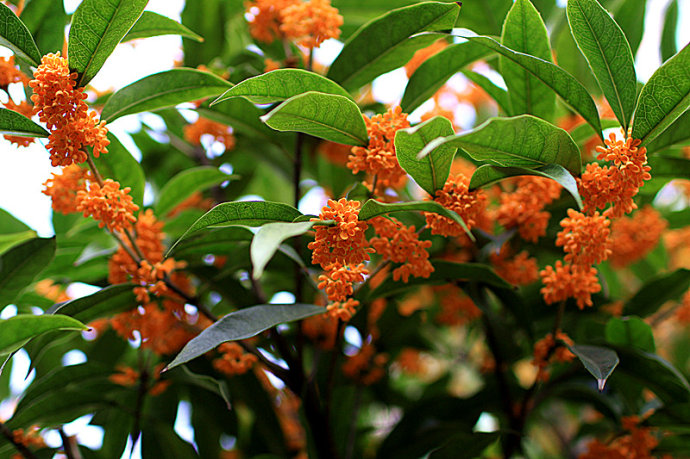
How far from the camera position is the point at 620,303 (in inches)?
66.5

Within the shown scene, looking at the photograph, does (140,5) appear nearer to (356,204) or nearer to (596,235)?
(356,204)

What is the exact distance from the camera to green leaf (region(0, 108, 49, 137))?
958 mm

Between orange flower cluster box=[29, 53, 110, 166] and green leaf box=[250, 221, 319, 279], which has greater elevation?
orange flower cluster box=[29, 53, 110, 166]

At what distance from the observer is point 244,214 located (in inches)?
36.2

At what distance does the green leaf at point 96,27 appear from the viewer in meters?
0.94

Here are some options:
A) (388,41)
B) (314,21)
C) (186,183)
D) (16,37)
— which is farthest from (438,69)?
(16,37)

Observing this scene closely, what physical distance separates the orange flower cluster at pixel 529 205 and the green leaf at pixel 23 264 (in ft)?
3.19

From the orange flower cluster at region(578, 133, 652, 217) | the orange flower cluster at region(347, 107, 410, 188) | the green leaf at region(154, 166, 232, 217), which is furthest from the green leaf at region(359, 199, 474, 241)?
the green leaf at region(154, 166, 232, 217)

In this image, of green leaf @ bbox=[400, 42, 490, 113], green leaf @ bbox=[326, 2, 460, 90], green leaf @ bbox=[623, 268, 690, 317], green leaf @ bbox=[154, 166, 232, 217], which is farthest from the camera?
green leaf @ bbox=[623, 268, 690, 317]

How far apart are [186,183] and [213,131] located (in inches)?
9.4

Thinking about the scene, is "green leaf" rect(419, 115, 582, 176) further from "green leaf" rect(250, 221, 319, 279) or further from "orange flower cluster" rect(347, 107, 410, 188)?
"green leaf" rect(250, 221, 319, 279)

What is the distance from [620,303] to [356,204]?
1.14 metres

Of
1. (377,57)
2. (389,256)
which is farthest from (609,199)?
(377,57)

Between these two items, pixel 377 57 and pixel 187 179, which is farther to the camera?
pixel 187 179
